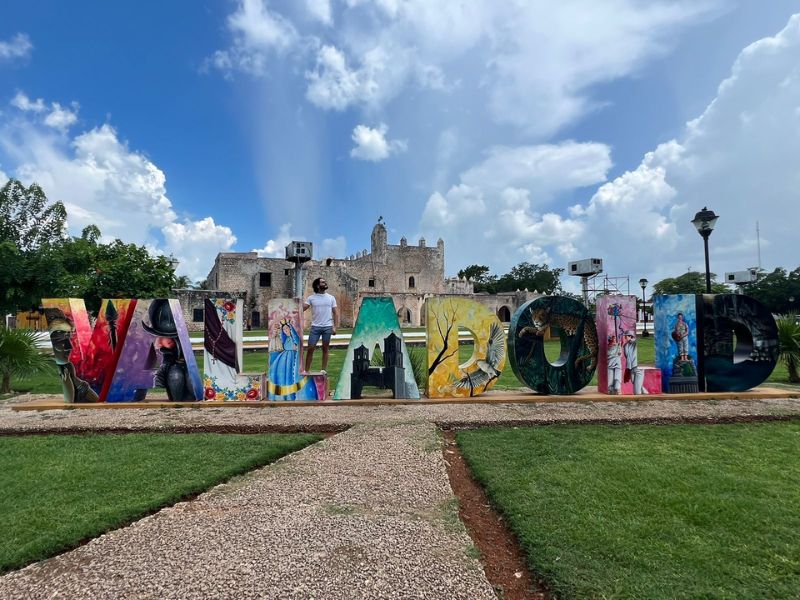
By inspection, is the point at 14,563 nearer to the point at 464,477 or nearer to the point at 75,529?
the point at 75,529

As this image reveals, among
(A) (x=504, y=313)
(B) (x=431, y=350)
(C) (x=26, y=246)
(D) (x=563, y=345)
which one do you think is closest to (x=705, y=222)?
(D) (x=563, y=345)

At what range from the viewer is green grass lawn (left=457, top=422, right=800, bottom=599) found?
254 centimetres

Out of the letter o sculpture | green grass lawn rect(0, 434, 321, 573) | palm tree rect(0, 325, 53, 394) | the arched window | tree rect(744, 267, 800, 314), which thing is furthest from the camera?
tree rect(744, 267, 800, 314)

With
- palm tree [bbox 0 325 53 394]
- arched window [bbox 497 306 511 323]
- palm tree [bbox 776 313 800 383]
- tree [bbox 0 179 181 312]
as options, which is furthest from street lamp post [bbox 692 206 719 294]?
arched window [bbox 497 306 511 323]

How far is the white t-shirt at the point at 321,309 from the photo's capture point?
7.66 metres

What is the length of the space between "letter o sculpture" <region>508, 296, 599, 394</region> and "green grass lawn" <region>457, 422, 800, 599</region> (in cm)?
237

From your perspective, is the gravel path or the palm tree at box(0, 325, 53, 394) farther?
the palm tree at box(0, 325, 53, 394)

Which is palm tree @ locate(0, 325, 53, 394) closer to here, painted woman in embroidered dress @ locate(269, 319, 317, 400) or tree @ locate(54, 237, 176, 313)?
painted woman in embroidered dress @ locate(269, 319, 317, 400)

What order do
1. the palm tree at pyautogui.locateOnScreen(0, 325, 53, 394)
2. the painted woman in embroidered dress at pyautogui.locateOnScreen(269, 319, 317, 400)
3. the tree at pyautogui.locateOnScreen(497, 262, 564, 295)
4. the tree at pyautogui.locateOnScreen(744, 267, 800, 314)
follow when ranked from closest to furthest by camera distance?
the painted woman in embroidered dress at pyautogui.locateOnScreen(269, 319, 317, 400), the palm tree at pyautogui.locateOnScreen(0, 325, 53, 394), the tree at pyautogui.locateOnScreen(744, 267, 800, 314), the tree at pyautogui.locateOnScreen(497, 262, 564, 295)

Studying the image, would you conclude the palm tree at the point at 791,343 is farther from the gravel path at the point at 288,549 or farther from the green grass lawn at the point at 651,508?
the gravel path at the point at 288,549

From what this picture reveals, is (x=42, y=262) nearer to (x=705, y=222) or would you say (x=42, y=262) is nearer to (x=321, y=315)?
(x=321, y=315)

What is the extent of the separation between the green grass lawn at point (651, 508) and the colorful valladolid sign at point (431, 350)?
251 cm

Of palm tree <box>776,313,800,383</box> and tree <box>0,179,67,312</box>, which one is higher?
tree <box>0,179,67,312</box>

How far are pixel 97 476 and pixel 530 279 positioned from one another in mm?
70586
